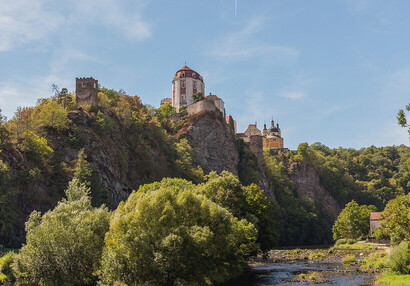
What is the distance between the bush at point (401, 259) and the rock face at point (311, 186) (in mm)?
127985

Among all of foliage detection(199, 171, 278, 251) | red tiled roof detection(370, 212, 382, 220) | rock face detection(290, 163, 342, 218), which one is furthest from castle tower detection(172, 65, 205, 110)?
foliage detection(199, 171, 278, 251)

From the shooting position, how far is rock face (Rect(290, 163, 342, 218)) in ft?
554

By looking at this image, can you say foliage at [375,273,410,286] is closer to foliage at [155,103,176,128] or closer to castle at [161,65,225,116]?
foliage at [155,103,176,128]

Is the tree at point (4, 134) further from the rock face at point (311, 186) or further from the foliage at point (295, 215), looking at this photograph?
the rock face at point (311, 186)

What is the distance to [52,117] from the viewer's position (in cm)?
7950

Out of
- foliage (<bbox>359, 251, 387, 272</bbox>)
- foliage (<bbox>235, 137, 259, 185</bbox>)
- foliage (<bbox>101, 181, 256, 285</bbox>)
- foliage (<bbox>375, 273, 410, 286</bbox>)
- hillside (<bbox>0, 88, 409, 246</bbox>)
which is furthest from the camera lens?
foliage (<bbox>235, 137, 259, 185</bbox>)

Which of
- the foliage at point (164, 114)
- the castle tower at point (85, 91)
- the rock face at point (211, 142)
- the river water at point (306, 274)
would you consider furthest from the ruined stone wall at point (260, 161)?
the river water at point (306, 274)

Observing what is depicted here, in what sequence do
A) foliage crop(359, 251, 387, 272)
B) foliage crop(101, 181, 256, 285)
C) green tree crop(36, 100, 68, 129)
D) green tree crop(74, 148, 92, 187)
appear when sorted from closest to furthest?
1. foliage crop(101, 181, 256, 285)
2. foliage crop(359, 251, 387, 272)
3. green tree crop(74, 148, 92, 187)
4. green tree crop(36, 100, 68, 129)

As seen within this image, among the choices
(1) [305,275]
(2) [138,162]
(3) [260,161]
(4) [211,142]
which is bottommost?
(1) [305,275]

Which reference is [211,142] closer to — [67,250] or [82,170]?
[82,170]

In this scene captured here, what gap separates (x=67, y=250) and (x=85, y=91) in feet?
200

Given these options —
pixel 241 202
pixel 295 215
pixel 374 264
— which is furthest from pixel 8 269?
pixel 295 215

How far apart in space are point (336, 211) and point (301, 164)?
22.6 meters

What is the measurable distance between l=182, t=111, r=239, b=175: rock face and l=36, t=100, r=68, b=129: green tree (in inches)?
1899
